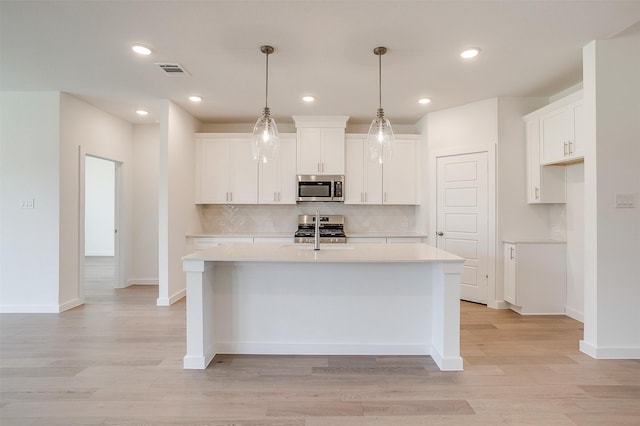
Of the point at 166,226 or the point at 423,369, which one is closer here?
the point at 423,369

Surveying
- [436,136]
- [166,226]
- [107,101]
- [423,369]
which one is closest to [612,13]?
[436,136]

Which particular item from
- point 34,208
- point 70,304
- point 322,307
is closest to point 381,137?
point 322,307

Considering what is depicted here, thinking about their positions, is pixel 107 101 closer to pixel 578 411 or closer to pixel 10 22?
pixel 10 22

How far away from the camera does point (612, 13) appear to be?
2357 mm

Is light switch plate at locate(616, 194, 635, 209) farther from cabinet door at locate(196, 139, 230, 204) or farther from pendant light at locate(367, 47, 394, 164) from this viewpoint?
cabinet door at locate(196, 139, 230, 204)

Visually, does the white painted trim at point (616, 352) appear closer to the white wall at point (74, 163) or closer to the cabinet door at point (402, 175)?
the cabinet door at point (402, 175)

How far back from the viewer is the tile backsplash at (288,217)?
211 inches

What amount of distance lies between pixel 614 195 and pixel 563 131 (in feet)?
3.41

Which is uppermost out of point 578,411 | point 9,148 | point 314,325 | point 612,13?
Result: point 612,13

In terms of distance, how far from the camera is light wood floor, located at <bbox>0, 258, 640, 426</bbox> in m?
1.97

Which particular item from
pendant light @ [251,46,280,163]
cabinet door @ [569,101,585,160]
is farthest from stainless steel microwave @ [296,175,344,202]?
cabinet door @ [569,101,585,160]

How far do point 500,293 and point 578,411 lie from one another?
2246 millimetres

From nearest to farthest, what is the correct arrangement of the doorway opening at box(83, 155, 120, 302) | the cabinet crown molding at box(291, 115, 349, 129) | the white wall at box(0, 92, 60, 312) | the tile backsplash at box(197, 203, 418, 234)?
the white wall at box(0, 92, 60, 312), the cabinet crown molding at box(291, 115, 349, 129), the tile backsplash at box(197, 203, 418, 234), the doorway opening at box(83, 155, 120, 302)

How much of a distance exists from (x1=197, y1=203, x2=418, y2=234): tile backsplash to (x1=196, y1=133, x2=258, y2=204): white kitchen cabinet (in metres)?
0.33
